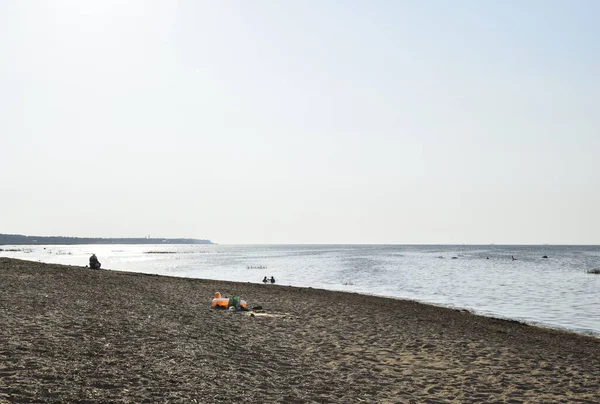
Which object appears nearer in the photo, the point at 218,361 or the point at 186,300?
the point at 218,361

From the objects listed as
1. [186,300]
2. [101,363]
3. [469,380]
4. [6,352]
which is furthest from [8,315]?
[469,380]

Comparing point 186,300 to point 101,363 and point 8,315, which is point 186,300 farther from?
point 101,363

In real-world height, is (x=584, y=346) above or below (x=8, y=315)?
below

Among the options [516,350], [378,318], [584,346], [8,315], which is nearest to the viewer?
[8,315]

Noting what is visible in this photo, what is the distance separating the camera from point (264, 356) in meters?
13.2

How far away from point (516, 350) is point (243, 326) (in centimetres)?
964

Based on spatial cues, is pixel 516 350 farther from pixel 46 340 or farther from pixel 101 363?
pixel 46 340

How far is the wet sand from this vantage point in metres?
9.34

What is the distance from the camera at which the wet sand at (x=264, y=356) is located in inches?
368

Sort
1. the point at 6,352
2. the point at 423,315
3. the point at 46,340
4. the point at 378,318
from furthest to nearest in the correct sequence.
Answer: the point at 423,315 → the point at 378,318 → the point at 46,340 → the point at 6,352

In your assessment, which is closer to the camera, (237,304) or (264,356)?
(264,356)

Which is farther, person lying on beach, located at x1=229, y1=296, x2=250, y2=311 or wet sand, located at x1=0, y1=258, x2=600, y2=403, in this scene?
person lying on beach, located at x1=229, y1=296, x2=250, y2=311

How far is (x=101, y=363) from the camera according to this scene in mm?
10305

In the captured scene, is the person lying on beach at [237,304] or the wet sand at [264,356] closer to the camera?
the wet sand at [264,356]
